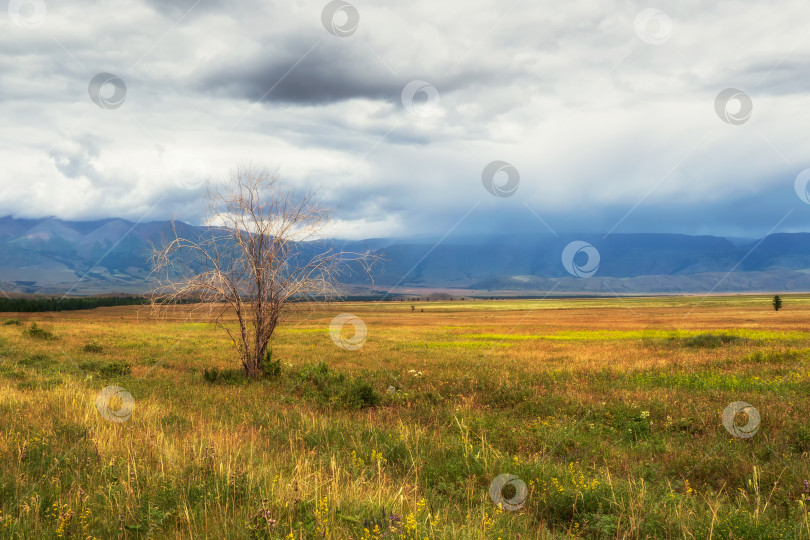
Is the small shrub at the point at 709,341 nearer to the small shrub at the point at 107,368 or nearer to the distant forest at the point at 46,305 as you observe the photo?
the small shrub at the point at 107,368

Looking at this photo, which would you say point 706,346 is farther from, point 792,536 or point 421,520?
point 421,520

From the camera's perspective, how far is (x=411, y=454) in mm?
7555

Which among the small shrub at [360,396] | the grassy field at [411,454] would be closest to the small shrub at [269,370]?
the grassy field at [411,454]

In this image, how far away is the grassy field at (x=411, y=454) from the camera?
446cm

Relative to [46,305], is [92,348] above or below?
below

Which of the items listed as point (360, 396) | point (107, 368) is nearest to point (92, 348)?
point (107, 368)

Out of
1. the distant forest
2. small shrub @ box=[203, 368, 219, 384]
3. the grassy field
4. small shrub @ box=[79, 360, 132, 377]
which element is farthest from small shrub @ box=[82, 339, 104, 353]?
the distant forest

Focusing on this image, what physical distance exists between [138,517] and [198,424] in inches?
196

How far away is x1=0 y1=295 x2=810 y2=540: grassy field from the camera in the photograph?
4.46m

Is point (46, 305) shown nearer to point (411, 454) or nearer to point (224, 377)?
point (224, 377)

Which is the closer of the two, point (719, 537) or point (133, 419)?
point (719, 537)

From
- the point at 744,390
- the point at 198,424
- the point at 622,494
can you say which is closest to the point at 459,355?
the point at 744,390

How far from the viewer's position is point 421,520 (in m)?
4.30

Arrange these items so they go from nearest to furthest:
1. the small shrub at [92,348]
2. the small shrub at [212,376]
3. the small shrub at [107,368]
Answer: the small shrub at [212,376], the small shrub at [107,368], the small shrub at [92,348]
